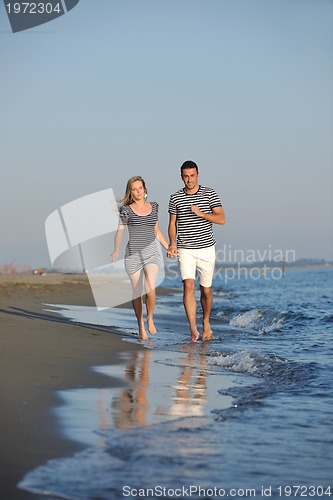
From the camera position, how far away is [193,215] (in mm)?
9227

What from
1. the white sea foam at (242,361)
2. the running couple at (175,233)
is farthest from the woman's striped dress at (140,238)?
the white sea foam at (242,361)

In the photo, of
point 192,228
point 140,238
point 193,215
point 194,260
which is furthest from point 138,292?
point 193,215

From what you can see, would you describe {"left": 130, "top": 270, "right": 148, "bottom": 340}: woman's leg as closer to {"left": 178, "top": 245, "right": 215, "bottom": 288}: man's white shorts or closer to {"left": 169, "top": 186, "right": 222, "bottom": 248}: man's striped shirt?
{"left": 178, "top": 245, "right": 215, "bottom": 288}: man's white shorts

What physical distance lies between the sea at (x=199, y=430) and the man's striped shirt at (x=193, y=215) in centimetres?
173

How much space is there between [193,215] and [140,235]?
0.69 m


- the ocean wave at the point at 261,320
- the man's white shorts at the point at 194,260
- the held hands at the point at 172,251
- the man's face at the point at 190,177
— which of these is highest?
the man's face at the point at 190,177

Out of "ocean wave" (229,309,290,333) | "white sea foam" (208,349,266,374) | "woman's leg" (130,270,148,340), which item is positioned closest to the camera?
"white sea foam" (208,349,266,374)

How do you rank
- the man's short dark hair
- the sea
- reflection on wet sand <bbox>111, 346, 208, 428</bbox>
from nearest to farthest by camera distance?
the sea, reflection on wet sand <bbox>111, 346, 208, 428</bbox>, the man's short dark hair

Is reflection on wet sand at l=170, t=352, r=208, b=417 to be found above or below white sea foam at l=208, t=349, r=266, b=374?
above

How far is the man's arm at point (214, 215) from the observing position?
29.8 ft

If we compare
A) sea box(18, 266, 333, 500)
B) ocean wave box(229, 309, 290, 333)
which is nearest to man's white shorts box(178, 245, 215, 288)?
sea box(18, 266, 333, 500)

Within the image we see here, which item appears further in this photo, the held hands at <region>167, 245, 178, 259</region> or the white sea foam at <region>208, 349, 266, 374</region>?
the held hands at <region>167, 245, 178, 259</region>

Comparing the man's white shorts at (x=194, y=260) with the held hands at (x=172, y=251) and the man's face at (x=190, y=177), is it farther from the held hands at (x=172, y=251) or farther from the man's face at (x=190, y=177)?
the man's face at (x=190, y=177)

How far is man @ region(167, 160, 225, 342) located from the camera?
9188 mm
